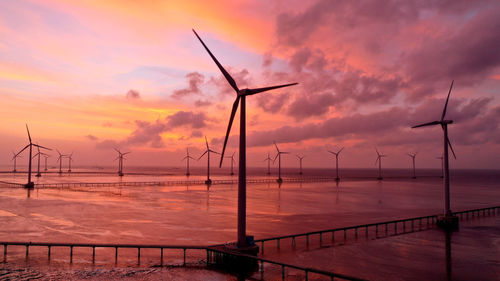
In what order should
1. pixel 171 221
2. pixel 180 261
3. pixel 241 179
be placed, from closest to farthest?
pixel 241 179 < pixel 180 261 < pixel 171 221

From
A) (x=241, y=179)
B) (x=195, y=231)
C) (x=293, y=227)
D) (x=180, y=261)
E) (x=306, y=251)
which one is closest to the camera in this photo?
(x=241, y=179)

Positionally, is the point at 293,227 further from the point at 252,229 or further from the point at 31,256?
the point at 31,256

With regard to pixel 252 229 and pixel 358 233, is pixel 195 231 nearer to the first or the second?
pixel 252 229

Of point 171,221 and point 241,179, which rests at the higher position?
point 241,179

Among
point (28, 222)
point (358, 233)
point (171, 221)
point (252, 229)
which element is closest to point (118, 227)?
point (171, 221)

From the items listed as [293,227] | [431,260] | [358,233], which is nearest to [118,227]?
[293,227]

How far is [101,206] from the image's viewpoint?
58312mm

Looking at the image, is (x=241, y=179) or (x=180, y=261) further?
(x=180, y=261)

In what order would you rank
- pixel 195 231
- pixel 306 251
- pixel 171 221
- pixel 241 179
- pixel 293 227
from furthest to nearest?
pixel 171 221
pixel 293 227
pixel 195 231
pixel 306 251
pixel 241 179

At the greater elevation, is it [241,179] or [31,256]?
[241,179]

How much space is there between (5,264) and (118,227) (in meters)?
15.8

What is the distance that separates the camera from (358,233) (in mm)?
38125

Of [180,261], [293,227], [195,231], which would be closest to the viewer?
[180,261]

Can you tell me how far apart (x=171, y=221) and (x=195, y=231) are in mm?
7610
